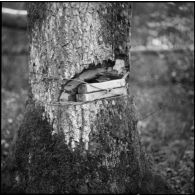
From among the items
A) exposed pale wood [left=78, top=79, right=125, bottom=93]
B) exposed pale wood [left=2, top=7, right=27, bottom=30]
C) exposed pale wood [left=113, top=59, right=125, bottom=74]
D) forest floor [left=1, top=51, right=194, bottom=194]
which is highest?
exposed pale wood [left=2, top=7, right=27, bottom=30]

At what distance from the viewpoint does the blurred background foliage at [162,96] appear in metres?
3.17

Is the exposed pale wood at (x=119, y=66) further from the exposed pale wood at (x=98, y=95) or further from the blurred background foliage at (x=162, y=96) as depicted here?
the blurred background foliage at (x=162, y=96)

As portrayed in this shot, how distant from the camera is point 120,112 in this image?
2098 millimetres

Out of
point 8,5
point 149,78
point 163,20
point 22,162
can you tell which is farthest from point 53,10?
point 8,5

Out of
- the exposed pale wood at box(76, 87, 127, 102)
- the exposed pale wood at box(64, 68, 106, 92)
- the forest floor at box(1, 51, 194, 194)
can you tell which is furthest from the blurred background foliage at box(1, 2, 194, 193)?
the exposed pale wood at box(64, 68, 106, 92)

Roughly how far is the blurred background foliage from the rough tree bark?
39 centimetres

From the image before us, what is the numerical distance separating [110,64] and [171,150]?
6.73 feet

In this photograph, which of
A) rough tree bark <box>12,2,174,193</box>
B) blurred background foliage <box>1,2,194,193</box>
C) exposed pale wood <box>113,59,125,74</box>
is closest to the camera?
rough tree bark <box>12,2,174,193</box>

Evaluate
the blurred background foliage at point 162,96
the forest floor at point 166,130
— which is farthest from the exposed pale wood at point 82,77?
the forest floor at point 166,130

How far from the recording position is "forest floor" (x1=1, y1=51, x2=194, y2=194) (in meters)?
2.94

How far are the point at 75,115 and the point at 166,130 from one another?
2466 millimetres

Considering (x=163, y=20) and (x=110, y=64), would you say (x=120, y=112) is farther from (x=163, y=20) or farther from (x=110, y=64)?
(x=163, y=20)

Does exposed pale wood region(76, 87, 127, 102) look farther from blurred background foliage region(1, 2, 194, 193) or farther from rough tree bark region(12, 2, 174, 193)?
blurred background foliage region(1, 2, 194, 193)

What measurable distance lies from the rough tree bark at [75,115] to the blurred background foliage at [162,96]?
39 centimetres
